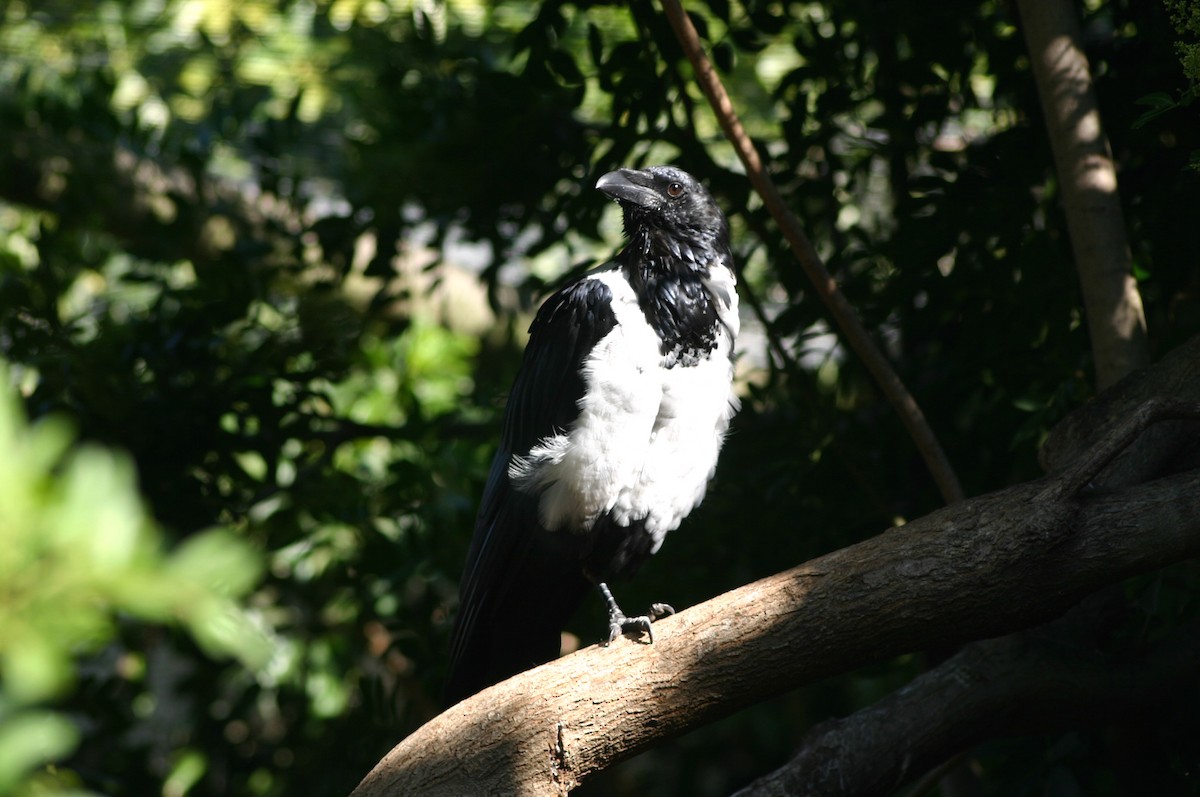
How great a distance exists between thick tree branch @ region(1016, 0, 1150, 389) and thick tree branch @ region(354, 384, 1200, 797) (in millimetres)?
559

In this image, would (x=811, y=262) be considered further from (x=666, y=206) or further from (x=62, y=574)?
(x=62, y=574)

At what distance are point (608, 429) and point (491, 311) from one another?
1368 mm

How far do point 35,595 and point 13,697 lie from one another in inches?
3.0

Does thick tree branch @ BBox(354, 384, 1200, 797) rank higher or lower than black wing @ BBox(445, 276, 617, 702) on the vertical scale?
lower

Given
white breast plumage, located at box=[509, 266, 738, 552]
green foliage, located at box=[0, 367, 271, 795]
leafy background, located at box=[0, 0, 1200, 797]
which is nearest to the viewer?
green foliage, located at box=[0, 367, 271, 795]

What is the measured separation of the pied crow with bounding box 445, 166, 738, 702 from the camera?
2.61 meters

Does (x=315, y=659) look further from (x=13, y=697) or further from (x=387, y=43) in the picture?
(x=13, y=697)

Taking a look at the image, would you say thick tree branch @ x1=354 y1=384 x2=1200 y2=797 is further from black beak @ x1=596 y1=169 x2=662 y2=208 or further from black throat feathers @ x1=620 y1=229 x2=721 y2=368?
black beak @ x1=596 y1=169 x2=662 y2=208

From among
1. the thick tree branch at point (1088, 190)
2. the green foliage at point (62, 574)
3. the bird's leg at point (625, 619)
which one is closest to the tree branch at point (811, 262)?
the thick tree branch at point (1088, 190)

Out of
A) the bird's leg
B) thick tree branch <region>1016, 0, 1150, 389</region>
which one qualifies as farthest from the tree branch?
the bird's leg

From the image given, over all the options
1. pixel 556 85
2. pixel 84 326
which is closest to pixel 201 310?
pixel 84 326

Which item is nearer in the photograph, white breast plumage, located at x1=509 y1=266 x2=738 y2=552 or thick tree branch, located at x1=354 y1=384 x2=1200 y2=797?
thick tree branch, located at x1=354 y1=384 x2=1200 y2=797

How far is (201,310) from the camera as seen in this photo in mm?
3527

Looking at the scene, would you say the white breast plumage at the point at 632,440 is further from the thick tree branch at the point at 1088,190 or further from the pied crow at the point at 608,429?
the thick tree branch at the point at 1088,190
